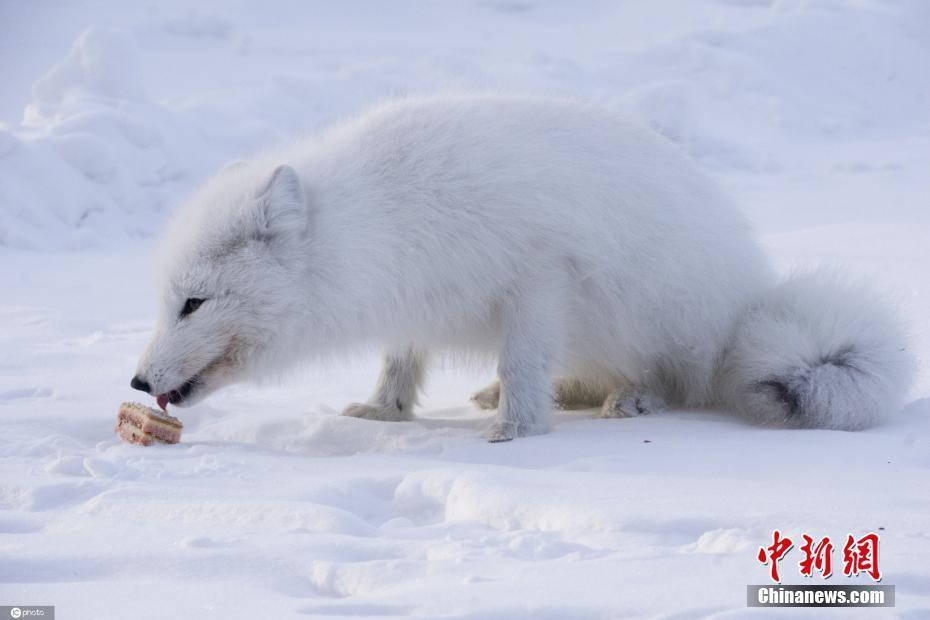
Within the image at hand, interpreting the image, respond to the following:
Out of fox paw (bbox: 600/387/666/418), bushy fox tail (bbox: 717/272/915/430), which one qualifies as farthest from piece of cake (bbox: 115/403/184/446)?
bushy fox tail (bbox: 717/272/915/430)

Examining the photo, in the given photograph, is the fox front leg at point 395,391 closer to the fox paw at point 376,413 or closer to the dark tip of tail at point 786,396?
the fox paw at point 376,413

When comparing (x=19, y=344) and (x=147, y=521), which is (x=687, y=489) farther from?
(x=19, y=344)

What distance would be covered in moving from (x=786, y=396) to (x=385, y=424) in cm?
144

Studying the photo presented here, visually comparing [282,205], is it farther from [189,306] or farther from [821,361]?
[821,361]

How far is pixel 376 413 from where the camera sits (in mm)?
4824

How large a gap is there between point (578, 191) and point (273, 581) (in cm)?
226

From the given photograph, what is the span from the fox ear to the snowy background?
60 centimetres

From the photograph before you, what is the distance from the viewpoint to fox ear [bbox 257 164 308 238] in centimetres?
405

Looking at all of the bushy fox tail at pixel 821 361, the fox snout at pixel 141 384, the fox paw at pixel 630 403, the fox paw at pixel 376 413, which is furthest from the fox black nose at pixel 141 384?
the bushy fox tail at pixel 821 361

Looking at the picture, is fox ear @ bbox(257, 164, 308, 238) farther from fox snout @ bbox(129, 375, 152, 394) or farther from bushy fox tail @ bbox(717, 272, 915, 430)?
bushy fox tail @ bbox(717, 272, 915, 430)

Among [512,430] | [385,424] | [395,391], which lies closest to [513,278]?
[512,430]

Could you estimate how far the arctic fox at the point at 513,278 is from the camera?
4.10 metres

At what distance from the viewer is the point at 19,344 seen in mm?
5852

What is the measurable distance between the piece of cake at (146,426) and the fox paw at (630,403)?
1.62 m
